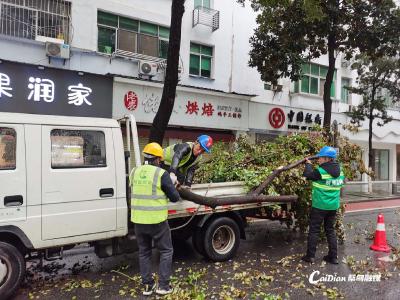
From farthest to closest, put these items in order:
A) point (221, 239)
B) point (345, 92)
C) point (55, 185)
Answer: point (345, 92) → point (221, 239) → point (55, 185)

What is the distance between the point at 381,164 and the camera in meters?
25.3

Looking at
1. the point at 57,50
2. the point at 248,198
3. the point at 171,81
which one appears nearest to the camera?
the point at 248,198

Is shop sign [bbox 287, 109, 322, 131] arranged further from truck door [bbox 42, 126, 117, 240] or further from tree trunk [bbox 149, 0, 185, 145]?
truck door [bbox 42, 126, 117, 240]

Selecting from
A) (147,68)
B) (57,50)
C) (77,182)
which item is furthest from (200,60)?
(77,182)

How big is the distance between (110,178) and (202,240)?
1.77 m

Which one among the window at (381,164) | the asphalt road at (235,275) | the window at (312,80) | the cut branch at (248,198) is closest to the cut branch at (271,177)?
the cut branch at (248,198)

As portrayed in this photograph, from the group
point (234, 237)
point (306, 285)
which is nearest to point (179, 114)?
point (234, 237)

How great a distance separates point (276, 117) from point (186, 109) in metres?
4.85

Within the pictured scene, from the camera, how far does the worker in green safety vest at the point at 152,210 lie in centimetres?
484

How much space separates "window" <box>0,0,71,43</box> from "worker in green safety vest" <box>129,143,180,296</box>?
901cm

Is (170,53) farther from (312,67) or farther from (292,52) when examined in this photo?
(312,67)

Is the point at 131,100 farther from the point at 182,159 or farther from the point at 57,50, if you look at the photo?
the point at 182,159

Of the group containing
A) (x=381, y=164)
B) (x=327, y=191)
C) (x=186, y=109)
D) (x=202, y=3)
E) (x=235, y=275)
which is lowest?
(x=235, y=275)

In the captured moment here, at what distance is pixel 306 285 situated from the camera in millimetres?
5418
